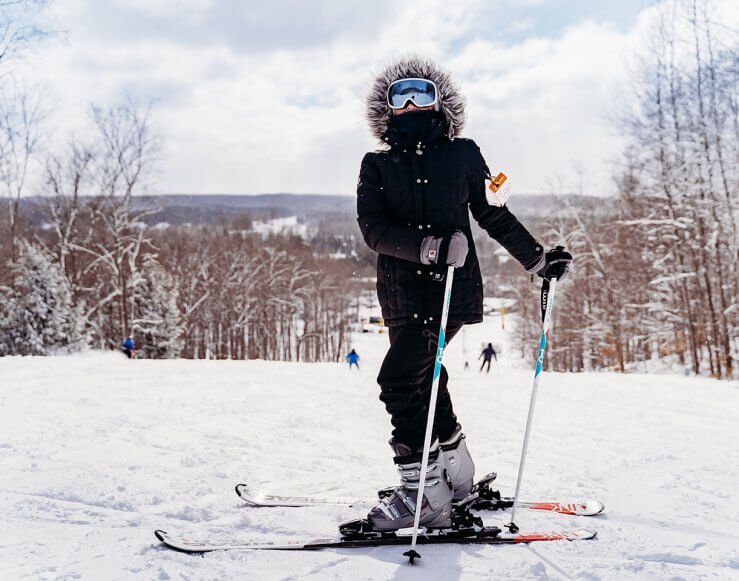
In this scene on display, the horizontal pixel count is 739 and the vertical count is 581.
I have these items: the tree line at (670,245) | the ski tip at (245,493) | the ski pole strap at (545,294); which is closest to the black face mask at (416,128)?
the ski pole strap at (545,294)

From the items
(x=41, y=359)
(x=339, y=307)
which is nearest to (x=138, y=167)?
(x=41, y=359)

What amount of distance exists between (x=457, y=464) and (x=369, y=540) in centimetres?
65

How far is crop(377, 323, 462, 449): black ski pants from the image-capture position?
2468 mm

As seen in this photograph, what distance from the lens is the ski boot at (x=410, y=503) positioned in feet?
7.92

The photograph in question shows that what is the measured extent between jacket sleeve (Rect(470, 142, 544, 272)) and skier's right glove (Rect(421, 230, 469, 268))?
351mm

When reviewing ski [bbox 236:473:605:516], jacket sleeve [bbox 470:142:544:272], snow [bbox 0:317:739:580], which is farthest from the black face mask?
snow [bbox 0:317:739:580]

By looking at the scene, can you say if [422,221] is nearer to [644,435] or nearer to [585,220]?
[644,435]

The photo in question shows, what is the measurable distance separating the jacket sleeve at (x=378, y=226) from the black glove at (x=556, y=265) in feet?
2.44

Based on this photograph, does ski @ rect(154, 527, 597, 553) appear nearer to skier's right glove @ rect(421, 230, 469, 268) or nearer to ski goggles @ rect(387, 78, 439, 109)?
skier's right glove @ rect(421, 230, 469, 268)

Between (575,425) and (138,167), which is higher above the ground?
(138,167)

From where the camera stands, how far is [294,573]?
196 cm

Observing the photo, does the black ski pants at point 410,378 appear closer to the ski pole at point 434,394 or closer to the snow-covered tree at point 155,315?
the ski pole at point 434,394

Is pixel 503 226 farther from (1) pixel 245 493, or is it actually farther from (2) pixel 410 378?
(1) pixel 245 493

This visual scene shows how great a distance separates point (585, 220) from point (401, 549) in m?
30.7
